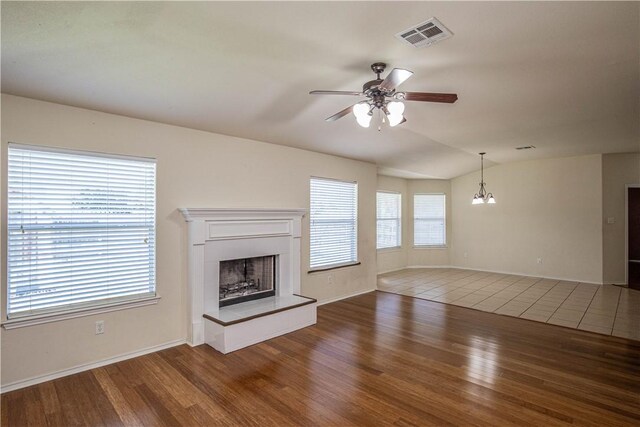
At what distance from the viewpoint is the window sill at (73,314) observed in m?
2.79

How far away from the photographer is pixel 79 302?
3141mm

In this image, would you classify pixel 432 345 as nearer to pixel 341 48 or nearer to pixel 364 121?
pixel 364 121

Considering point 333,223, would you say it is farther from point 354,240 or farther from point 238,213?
point 238,213

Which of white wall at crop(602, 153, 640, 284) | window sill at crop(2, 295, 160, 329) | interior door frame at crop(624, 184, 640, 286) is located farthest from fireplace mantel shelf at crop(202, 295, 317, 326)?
interior door frame at crop(624, 184, 640, 286)

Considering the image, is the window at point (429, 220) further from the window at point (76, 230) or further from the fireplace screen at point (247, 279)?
the window at point (76, 230)

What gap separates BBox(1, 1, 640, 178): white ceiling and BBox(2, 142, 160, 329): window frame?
445 millimetres

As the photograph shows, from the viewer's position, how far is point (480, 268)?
8.46 metres

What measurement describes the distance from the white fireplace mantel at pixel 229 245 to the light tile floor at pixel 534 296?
8.56ft

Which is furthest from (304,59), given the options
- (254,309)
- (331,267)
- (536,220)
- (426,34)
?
(536,220)

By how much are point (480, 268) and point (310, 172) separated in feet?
18.8

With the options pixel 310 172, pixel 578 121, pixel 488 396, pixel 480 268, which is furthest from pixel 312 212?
pixel 480 268

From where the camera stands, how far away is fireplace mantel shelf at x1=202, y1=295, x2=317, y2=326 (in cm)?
368

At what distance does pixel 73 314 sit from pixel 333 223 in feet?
12.2

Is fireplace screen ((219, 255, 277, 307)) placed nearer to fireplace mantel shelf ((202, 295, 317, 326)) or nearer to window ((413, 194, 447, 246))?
fireplace mantel shelf ((202, 295, 317, 326))
